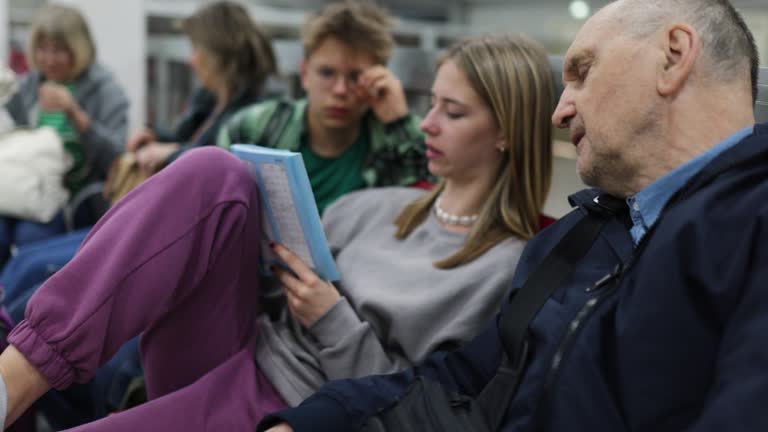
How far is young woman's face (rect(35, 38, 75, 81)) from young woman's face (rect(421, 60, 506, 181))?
81.9 inches

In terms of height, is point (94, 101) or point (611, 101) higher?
point (611, 101)

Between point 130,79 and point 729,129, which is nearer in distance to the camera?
point 729,129

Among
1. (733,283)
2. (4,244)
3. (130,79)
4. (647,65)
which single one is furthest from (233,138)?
(130,79)

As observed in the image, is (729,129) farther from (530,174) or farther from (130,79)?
(130,79)

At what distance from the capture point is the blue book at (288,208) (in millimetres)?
1300

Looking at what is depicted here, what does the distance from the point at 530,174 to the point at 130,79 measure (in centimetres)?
302

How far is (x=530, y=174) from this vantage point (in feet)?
4.93

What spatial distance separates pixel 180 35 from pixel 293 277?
3157mm

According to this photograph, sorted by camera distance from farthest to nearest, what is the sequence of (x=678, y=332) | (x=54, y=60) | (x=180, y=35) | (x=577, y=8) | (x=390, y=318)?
(x=180, y=35) → (x=54, y=60) → (x=577, y=8) → (x=390, y=318) → (x=678, y=332)

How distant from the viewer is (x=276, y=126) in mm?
2078

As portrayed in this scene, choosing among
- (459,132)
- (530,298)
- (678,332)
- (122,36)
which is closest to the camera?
(678,332)

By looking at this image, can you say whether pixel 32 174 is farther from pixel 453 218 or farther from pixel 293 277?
pixel 453 218

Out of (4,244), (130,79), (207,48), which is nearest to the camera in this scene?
(4,244)

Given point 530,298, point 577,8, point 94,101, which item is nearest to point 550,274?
point 530,298
